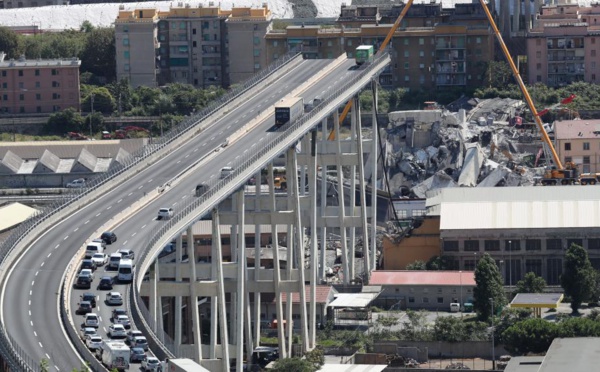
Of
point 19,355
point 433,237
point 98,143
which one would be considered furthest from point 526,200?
point 19,355

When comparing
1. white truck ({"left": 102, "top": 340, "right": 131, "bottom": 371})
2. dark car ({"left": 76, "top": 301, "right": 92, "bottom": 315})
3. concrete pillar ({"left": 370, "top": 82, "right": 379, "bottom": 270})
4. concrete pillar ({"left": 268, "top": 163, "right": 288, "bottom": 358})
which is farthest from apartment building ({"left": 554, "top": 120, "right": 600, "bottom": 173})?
white truck ({"left": 102, "top": 340, "right": 131, "bottom": 371})

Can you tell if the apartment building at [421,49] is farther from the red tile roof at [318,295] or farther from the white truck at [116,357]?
the white truck at [116,357]

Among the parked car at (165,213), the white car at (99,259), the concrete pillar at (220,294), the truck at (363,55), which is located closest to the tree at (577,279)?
the concrete pillar at (220,294)

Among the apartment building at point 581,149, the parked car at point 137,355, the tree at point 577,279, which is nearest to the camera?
the parked car at point 137,355

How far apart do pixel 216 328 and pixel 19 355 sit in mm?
17795

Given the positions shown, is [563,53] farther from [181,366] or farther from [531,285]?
[181,366]

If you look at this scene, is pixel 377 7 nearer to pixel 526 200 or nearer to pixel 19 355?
pixel 526 200

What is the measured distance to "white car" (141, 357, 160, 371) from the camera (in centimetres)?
6525

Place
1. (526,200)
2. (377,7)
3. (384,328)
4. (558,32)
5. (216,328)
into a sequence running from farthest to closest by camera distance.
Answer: (377,7), (558,32), (526,200), (384,328), (216,328)

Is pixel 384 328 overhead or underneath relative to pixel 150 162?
underneath

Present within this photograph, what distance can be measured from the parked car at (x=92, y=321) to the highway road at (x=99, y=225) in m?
0.19

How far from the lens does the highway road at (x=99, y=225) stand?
68625mm

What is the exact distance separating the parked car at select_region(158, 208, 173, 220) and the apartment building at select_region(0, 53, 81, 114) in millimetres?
55591

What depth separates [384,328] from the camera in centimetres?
8988
